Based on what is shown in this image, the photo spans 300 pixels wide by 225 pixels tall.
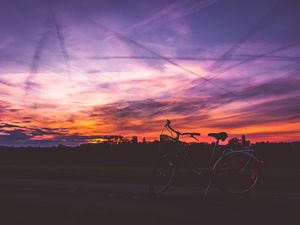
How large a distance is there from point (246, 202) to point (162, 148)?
2.40 meters

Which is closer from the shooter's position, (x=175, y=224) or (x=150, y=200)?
(x=175, y=224)

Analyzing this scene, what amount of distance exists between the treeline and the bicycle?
864 cm

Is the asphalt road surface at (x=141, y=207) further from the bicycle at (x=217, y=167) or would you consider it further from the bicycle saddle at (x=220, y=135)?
the bicycle saddle at (x=220, y=135)

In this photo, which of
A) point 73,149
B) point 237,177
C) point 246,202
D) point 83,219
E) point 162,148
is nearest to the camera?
point 83,219

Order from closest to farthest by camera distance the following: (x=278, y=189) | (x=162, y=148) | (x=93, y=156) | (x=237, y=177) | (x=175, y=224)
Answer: (x=175, y=224)
(x=237, y=177)
(x=162, y=148)
(x=278, y=189)
(x=93, y=156)

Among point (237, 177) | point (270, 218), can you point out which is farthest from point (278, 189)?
point (270, 218)

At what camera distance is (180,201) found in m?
8.03

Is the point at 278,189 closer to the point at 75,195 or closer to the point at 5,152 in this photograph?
the point at 75,195

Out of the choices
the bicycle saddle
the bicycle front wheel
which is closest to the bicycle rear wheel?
the bicycle front wheel

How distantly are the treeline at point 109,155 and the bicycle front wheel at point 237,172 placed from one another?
9205 millimetres

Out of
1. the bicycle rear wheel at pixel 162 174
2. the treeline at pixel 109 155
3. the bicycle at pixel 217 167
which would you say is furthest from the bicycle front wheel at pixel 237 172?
the treeline at pixel 109 155

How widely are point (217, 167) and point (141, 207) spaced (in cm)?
247

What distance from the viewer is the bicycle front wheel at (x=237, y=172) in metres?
8.77

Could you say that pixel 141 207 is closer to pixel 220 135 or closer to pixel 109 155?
pixel 220 135
